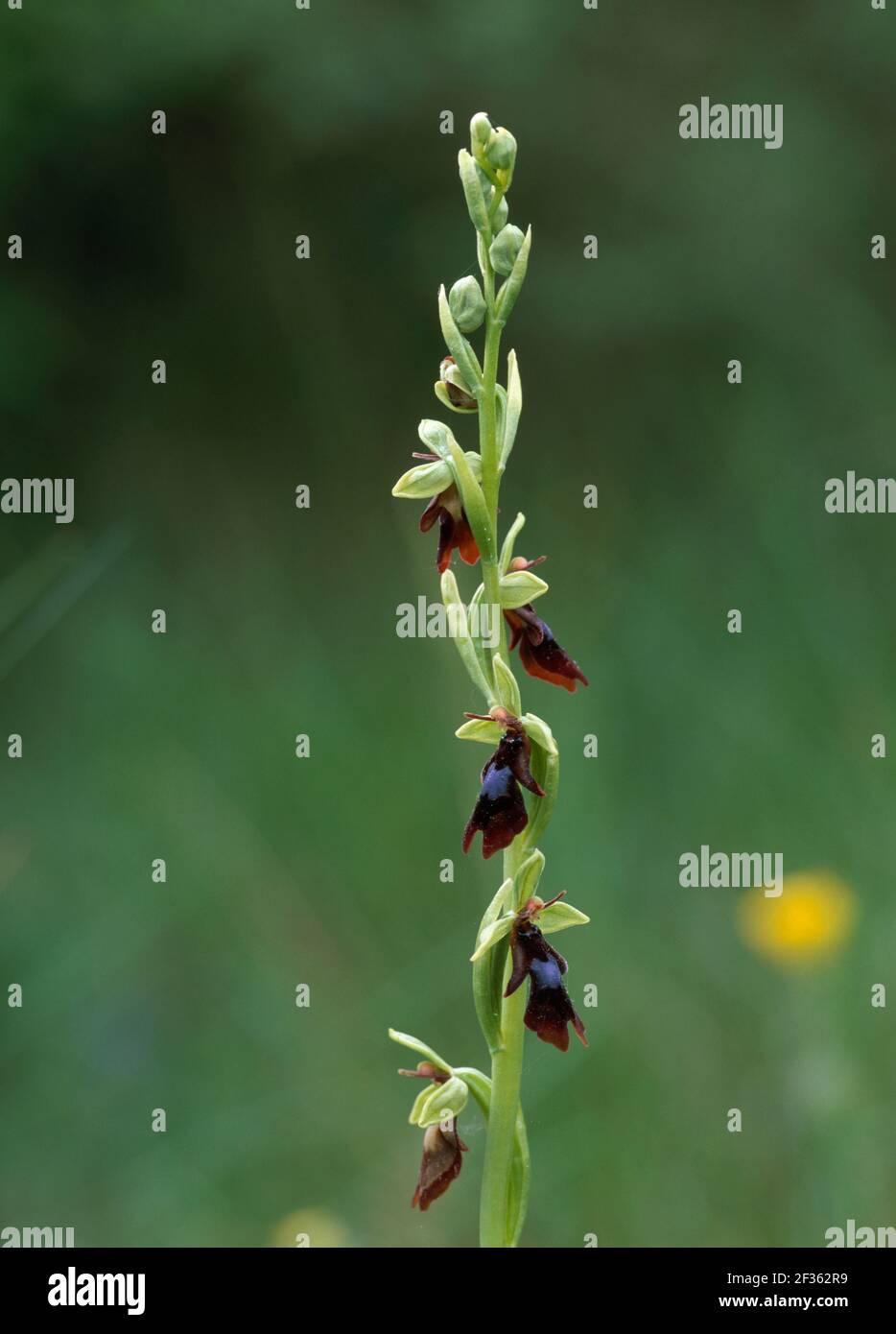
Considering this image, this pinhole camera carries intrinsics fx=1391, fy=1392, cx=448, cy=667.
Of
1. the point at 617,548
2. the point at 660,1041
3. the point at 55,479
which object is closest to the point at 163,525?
the point at 55,479

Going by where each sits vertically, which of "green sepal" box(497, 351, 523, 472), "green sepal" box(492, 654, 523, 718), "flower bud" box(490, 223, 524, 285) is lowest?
"green sepal" box(492, 654, 523, 718)

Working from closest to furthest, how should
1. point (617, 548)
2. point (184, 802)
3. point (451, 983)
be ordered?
point (451, 983) → point (184, 802) → point (617, 548)

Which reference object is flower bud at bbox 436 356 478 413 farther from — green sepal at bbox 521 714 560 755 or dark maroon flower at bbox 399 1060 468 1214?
dark maroon flower at bbox 399 1060 468 1214

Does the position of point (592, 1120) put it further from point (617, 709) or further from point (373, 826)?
point (617, 709)

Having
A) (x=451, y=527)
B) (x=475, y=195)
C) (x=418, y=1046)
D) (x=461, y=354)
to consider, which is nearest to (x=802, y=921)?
(x=418, y=1046)

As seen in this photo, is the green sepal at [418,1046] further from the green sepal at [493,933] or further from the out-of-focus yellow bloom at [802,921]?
the out-of-focus yellow bloom at [802,921]

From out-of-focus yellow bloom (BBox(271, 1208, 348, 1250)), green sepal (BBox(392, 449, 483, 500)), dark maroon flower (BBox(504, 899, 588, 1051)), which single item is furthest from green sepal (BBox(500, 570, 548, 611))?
out-of-focus yellow bloom (BBox(271, 1208, 348, 1250))

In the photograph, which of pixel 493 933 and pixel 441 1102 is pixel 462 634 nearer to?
pixel 493 933

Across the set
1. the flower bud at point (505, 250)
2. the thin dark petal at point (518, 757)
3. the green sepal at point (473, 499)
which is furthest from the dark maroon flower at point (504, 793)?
the flower bud at point (505, 250)
